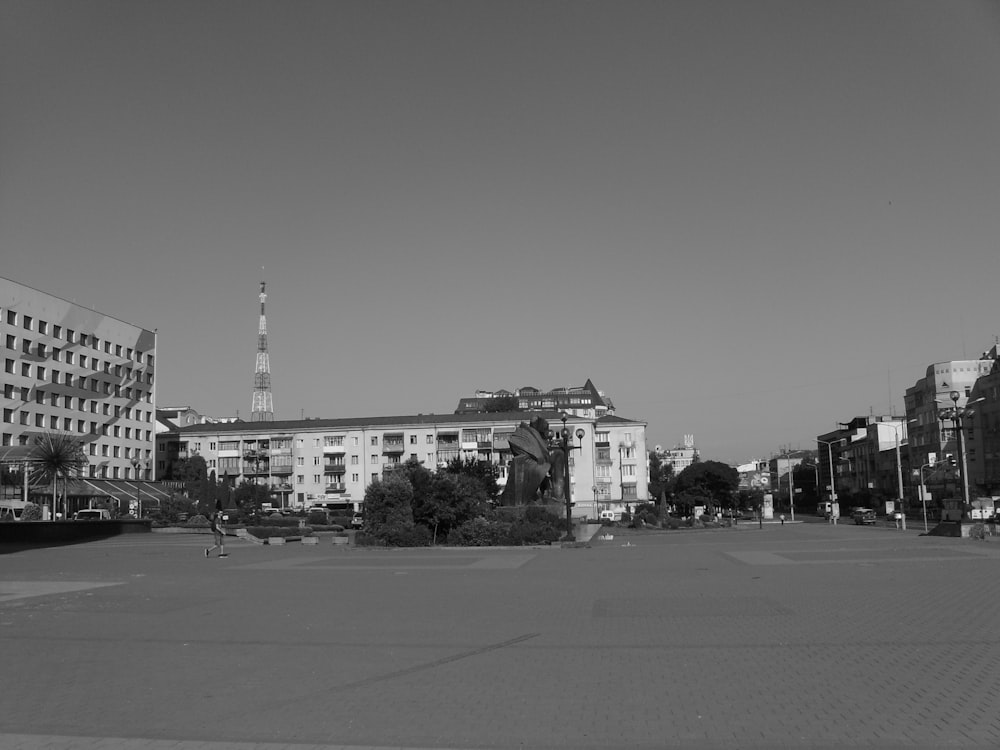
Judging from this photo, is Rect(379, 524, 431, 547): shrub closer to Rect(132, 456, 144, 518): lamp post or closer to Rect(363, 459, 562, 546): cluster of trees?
Rect(363, 459, 562, 546): cluster of trees

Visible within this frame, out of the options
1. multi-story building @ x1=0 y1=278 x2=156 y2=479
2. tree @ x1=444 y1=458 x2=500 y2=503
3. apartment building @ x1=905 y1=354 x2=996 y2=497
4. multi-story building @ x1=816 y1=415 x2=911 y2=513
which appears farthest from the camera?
multi-story building @ x1=816 y1=415 x2=911 y2=513

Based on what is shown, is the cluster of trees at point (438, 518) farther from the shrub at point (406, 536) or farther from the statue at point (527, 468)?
the statue at point (527, 468)

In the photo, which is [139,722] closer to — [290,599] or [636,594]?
[290,599]

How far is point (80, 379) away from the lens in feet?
249

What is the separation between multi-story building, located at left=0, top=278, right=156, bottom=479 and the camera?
6875cm

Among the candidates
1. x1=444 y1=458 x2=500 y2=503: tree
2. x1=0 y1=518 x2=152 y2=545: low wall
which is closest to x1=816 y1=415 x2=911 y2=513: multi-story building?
x1=444 y1=458 x2=500 y2=503: tree

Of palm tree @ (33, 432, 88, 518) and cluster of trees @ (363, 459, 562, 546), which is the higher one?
palm tree @ (33, 432, 88, 518)

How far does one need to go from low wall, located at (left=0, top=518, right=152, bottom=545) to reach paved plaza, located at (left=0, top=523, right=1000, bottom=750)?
71.0ft

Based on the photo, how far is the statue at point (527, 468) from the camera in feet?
145

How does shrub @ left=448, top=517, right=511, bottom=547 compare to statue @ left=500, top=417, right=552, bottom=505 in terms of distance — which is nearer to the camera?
shrub @ left=448, top=517, right=511, bottom=547

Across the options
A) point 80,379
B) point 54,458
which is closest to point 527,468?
point 54,458

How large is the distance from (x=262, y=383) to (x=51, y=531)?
7448cm

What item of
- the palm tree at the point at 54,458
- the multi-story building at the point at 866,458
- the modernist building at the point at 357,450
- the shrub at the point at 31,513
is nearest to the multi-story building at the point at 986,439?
the multi-story building at the point at 866,458

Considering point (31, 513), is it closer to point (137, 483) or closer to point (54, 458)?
point (54, 458)
